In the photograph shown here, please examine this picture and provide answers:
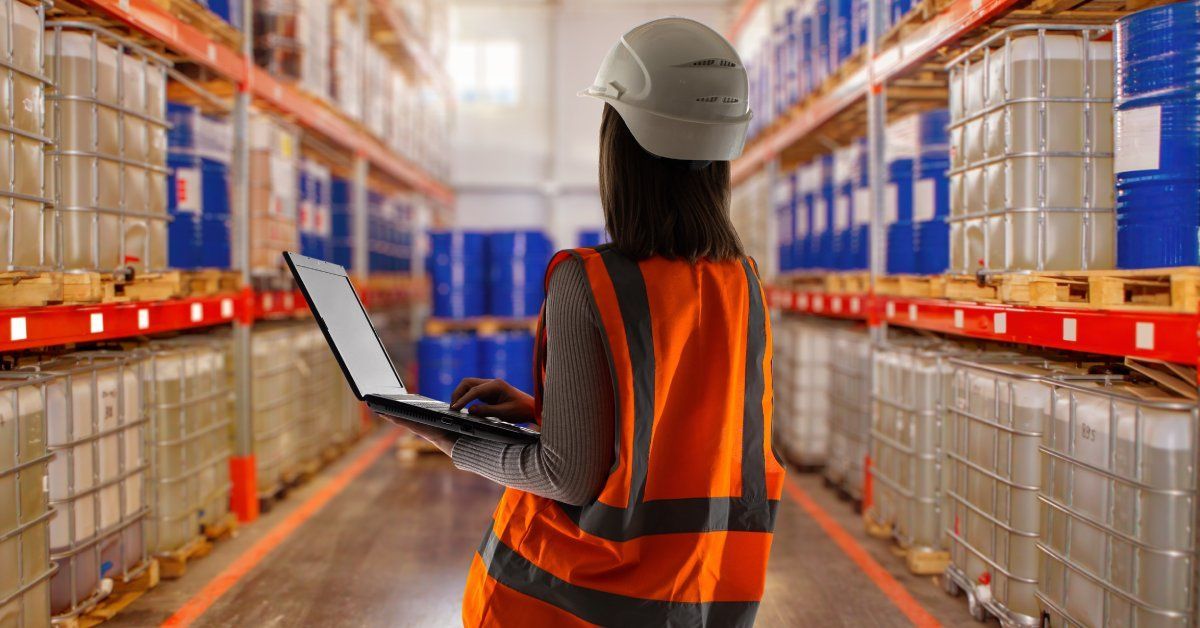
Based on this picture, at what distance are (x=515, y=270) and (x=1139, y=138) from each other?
18.5ft

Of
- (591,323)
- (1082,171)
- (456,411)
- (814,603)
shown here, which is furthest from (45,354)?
(1082,171)

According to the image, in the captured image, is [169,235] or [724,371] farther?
[169,235]

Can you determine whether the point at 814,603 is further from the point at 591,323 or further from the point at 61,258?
the point at 61,258

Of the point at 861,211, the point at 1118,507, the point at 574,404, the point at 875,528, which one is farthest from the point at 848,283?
the point at 574,404

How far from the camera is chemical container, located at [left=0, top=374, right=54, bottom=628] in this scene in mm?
2797

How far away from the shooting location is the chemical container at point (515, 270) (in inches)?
306

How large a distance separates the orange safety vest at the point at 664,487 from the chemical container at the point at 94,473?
254 centimetres

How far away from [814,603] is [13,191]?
12.7 feet

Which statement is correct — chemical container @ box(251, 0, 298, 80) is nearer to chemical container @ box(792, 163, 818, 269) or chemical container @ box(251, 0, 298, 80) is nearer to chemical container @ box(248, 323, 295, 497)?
chemical container @ box(248, 323, 295, 497)

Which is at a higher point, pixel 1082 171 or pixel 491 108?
pixel 491 108

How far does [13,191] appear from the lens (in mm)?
2945

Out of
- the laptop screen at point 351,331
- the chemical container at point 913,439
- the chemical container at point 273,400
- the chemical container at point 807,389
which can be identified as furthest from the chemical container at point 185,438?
the chemical container at point 807,389

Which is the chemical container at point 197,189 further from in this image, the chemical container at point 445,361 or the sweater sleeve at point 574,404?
the sweater sleeve at point 574,404

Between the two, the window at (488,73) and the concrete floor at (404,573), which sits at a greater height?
the window at (488,73)
